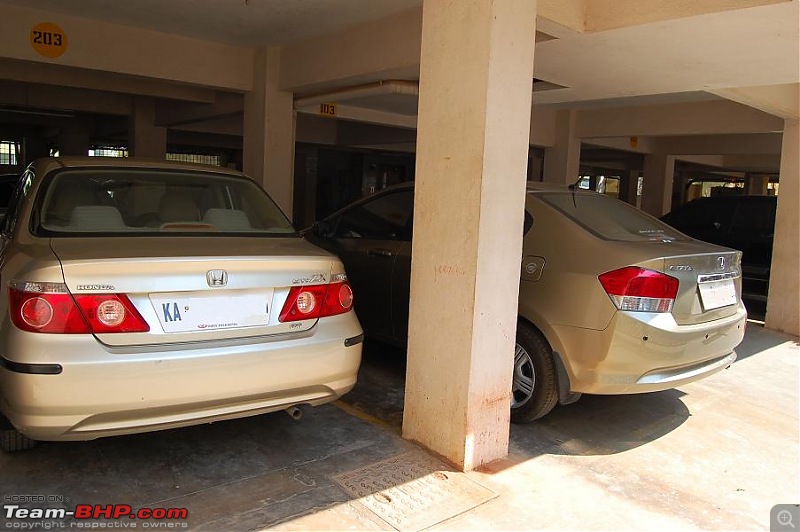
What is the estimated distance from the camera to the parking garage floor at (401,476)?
2920 millimetres

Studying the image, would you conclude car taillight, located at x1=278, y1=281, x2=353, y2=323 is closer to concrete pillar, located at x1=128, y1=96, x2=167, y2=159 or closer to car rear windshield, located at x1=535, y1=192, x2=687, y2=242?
car rear windshield, located at x1=535, y1=192, x2=687, y2=242

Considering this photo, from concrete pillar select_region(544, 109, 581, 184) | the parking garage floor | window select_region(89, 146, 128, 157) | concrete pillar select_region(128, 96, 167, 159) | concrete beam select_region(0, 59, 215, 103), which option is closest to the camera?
the parking garage floor

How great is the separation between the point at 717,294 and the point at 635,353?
0.83 meters

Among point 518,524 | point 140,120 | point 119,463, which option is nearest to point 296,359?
point 119,463

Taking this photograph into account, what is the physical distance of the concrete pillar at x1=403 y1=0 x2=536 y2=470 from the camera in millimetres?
3328

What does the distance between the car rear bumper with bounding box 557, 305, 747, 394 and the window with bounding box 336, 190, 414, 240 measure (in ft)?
5.41

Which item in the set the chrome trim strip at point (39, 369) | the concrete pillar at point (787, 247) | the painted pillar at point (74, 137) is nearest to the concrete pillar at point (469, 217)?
the chrome trim strip at point (39, 369)

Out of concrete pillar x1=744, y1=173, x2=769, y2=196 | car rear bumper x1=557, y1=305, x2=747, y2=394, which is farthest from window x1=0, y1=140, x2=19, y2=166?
concrete pillar x1=744, y1=173, x2=769, y2=196

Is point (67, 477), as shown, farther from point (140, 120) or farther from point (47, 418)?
point (140, 120)

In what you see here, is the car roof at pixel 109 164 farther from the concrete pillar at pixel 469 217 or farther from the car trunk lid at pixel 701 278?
the car trunk lid at pixel 701 278

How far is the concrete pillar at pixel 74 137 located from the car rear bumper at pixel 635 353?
59.3ft

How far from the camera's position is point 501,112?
3352mm

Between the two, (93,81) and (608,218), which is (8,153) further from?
(608,218)
